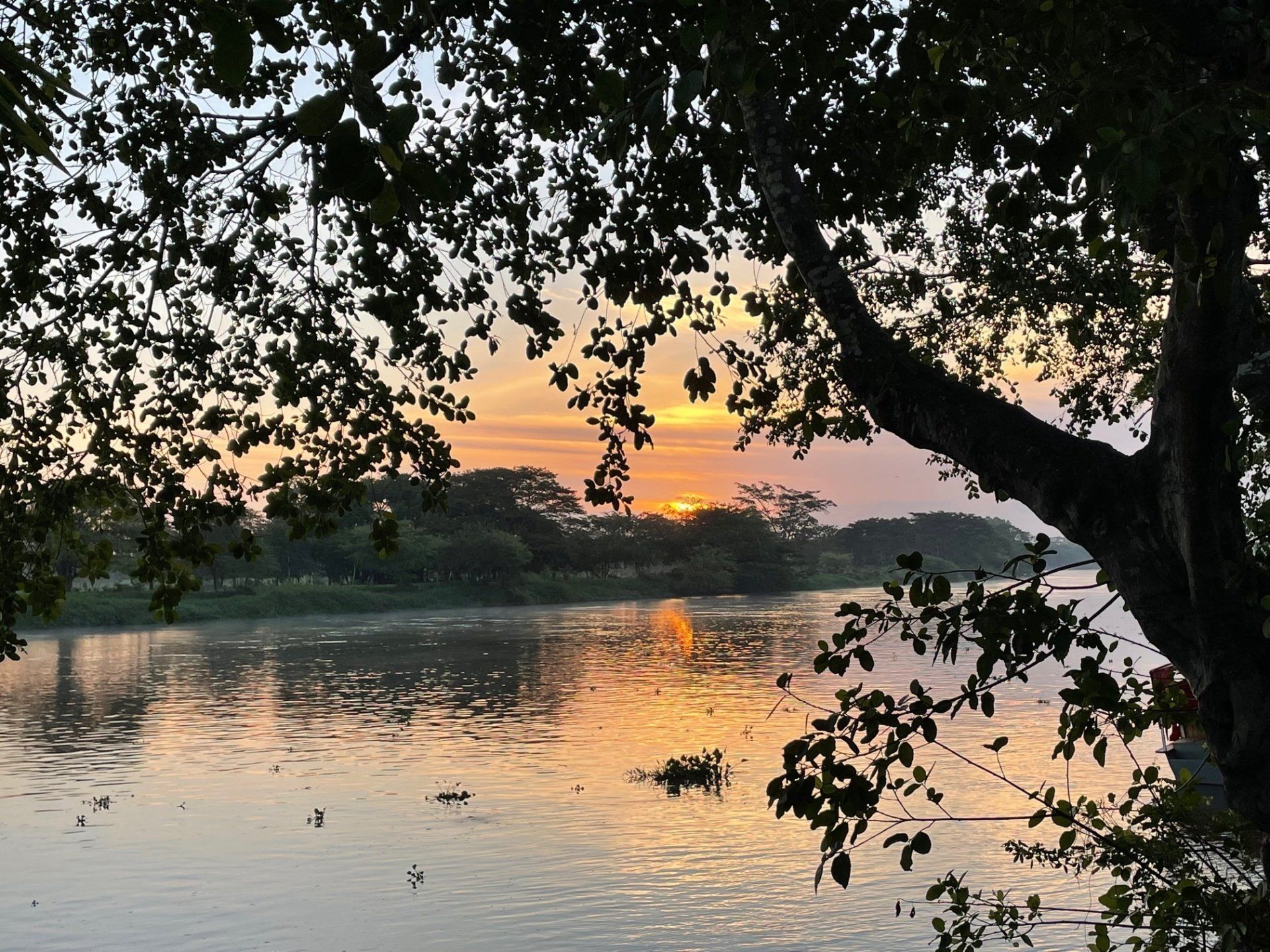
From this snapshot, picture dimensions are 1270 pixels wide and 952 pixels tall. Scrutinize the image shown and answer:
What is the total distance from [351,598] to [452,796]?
6892 centimetres

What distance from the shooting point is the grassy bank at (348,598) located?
237 feet

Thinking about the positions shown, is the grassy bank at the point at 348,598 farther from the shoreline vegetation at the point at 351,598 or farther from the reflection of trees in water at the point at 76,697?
the reflection of trees in water at the point at 76,697

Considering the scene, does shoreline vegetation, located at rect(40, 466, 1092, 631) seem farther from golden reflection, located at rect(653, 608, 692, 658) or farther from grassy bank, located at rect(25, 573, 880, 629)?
golden reflection, located at rect(653, 608, 692, 658)

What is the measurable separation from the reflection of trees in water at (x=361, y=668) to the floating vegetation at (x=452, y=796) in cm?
737

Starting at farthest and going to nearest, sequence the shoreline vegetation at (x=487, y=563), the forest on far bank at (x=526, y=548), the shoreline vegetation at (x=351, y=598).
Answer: the forest on far bank at (x=526, y=548) → the shoreline vegetation at (x=487, y=563) → the shoreline vegetation at (x=351, y=598)

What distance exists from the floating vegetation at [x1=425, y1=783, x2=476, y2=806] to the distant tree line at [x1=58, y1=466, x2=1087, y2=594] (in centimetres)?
5936

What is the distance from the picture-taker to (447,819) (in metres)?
19.7

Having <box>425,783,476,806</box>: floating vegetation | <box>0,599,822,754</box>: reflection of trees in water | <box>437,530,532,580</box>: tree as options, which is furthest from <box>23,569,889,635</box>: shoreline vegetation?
<box>425,783,476,806</box>: floating vegetation

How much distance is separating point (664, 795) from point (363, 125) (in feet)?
66.4

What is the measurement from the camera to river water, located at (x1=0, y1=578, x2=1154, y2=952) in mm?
14453

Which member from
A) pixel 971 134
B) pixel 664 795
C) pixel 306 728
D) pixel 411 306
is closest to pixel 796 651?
pixel 306 728

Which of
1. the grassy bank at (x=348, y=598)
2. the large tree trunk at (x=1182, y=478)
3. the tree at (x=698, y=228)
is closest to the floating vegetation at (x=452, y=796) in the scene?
the tree at (x=698, y=228)

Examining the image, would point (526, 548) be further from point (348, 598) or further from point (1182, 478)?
point (1182, 478)

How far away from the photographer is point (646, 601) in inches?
4124
